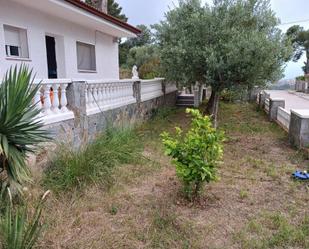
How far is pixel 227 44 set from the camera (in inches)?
288

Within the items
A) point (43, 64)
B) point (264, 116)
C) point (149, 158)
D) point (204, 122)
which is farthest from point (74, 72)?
point (264, 116)

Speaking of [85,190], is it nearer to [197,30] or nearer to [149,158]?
[149,158]

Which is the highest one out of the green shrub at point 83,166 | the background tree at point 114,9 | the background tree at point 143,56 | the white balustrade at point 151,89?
the background tree at point 114,9

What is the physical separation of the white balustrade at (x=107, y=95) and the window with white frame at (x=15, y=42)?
227cm

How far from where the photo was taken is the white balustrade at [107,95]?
19.4ft

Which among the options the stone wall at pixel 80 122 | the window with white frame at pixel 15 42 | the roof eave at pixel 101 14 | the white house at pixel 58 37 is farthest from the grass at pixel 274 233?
the window with white frame at pixel 15 42

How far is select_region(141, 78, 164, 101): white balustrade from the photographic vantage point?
9.73m

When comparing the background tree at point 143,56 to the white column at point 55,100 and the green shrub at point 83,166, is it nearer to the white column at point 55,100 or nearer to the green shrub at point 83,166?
the white column at point 55,100

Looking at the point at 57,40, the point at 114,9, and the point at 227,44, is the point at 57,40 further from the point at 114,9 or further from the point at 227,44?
the point at 114,9

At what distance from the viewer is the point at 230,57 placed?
7.23m

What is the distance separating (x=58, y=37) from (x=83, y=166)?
217 inches

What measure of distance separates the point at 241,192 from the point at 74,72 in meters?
6.64

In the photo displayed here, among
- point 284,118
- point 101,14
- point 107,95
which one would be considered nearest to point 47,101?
point 107,95

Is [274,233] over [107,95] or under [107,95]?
under
